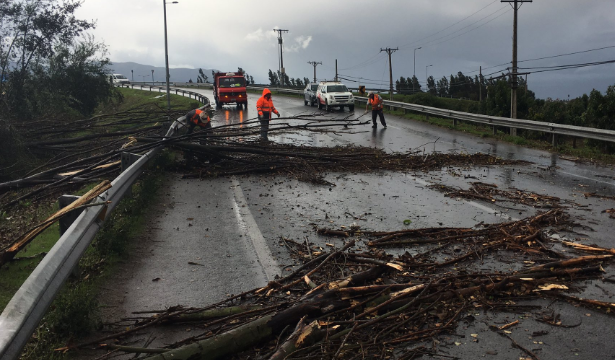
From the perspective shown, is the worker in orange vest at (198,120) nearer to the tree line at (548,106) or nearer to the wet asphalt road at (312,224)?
the wet asphalt road at (312,224)

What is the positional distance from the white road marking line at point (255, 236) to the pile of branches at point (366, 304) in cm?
35

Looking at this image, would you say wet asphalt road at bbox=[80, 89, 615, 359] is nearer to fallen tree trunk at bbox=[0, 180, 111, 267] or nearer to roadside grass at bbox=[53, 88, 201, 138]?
fallen tree trunk at bbox=[0, 180, 111, 267]

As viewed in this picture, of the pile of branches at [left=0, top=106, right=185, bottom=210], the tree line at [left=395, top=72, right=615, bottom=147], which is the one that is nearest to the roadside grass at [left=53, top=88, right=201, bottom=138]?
the pile of branches at [left=0, top=106, right=185, bottom=210]

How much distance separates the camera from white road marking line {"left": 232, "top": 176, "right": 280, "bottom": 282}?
577 cm

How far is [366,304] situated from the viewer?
4.42m

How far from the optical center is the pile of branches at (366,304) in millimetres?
3760

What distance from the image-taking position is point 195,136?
12.0m

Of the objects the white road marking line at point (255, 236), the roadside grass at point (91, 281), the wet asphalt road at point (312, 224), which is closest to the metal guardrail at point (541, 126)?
the wet asphalt road at point (312, 224)

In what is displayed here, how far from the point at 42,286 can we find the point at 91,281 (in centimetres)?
173

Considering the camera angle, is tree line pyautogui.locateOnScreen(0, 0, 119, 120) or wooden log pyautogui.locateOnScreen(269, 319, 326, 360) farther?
tree line pyautogui.locateOnScreen(0, 0, 119, 120)

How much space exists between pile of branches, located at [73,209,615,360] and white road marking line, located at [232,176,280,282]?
0.35 m

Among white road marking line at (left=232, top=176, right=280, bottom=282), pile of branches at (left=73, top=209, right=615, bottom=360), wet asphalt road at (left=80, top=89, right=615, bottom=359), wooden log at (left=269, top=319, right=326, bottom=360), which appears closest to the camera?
wooden log at (left=269, top=319, right=326, bottom=360)

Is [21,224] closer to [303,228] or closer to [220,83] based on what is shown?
[303,228]

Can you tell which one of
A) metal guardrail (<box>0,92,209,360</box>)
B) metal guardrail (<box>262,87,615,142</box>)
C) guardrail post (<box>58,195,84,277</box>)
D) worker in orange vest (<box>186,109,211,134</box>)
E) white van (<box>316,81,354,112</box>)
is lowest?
metal guardrail (<box>0,92,209,360</box>)
